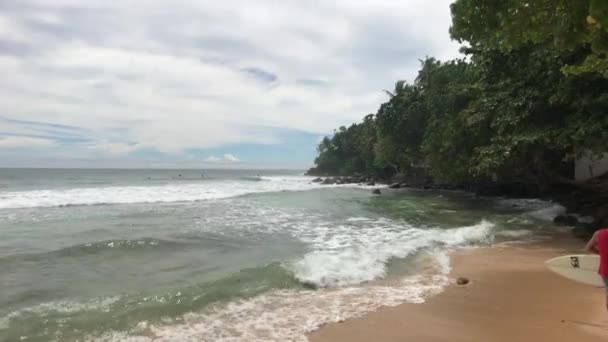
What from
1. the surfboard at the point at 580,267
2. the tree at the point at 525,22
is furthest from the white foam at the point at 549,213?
the tree at the point at 525,22

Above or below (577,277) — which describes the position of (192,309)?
below

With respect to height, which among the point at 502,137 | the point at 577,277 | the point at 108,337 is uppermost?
the point at 502,137

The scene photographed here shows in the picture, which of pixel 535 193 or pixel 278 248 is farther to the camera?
pixel 535 193

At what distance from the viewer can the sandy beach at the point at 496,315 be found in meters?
5.48

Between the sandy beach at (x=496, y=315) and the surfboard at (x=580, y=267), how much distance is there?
0.28 meters

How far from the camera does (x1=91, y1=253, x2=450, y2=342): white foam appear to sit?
5.61 meters

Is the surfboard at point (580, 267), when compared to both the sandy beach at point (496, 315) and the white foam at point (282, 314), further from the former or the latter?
the white foam at point (282, 314)

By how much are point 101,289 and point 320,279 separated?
12.8ft

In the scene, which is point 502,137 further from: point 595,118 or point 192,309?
point 192,309

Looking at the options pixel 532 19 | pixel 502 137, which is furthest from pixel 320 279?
pixel 502 137

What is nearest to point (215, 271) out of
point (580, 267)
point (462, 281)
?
point (462, 281)

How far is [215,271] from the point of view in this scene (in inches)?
360

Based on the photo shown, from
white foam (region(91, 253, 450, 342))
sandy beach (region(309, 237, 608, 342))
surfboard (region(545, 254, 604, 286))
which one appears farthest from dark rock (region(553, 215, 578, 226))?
white foam (region(91, 253, 450, 342))

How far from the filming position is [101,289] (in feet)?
25.6
